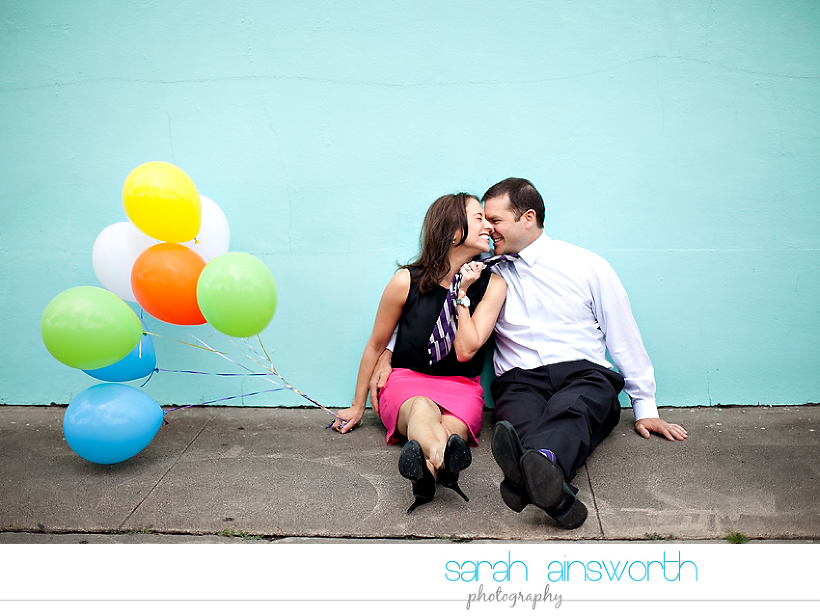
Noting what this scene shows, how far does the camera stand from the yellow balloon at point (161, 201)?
2.31 meters

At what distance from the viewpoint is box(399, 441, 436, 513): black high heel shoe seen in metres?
2.04

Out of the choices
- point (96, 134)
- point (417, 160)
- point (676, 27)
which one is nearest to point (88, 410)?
point (96, 134)

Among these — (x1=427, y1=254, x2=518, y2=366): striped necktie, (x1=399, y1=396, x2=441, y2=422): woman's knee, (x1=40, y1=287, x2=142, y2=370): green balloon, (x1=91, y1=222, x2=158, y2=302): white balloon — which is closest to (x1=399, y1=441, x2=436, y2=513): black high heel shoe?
(x1=399, y1=396, x2=441, y2=422): woman's knee

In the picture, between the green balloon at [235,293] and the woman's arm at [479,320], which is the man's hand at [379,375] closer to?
the woman's arm at [479,320]

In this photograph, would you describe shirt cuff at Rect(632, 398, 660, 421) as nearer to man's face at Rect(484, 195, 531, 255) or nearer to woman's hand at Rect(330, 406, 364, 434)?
man's face at Rect(484, 195, 531, 255)

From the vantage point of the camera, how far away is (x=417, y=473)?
203cm

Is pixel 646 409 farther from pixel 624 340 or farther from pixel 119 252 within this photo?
pixel 119 252

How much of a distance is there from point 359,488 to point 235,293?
2.74 ft

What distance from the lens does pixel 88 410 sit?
230 cm

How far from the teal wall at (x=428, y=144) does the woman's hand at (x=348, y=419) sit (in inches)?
10.3

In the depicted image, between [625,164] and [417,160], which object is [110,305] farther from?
[625,164]

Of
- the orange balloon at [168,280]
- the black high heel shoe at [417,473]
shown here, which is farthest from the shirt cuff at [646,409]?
the orange balloon at [168,280]

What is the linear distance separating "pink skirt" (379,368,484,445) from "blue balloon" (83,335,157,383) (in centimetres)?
100

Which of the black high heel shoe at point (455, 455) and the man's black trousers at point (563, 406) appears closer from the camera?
the black high heel shoe at point (455, 455)
